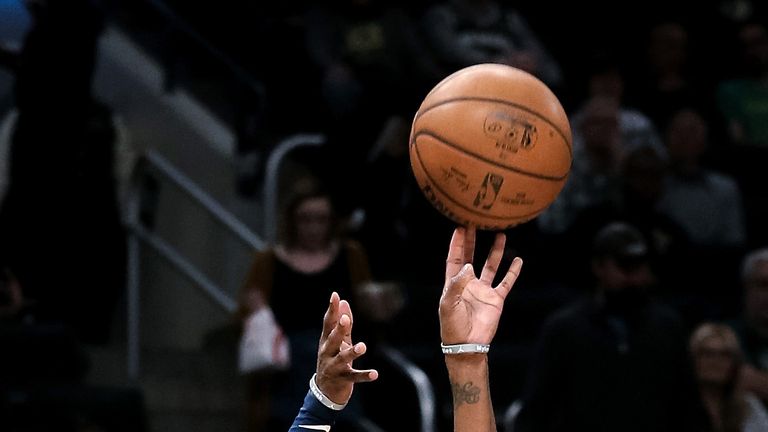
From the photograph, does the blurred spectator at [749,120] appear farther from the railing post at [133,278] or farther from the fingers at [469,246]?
the fingers at [469,246]

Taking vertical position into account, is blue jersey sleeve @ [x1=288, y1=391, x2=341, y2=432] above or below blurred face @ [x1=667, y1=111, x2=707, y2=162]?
below

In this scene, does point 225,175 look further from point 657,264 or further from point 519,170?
point 519,170

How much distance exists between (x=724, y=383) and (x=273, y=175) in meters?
2.71

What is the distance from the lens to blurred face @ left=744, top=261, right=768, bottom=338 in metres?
8.28

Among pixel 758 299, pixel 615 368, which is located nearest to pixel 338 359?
pixel 615 368

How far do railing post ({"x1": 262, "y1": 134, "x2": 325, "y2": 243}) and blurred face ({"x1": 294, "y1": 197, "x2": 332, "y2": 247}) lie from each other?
1201mm

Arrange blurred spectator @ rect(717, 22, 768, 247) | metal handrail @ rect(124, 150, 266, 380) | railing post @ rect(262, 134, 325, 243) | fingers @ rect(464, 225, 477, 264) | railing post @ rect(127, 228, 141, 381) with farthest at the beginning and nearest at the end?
blurred spectator @ rect(717, 22, 768, 247)
railing post @ rect(262, 134, 325, 243)
metal handrail @ rect(124, 150, 266, 380)
railing post @ rect(127, 228, 141, 381)
fingers @ rect(464, 225, 477, 264)

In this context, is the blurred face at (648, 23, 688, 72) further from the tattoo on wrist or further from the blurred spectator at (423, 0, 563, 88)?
the tattoo on wrist

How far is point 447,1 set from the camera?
10.3 metres

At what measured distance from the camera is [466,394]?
12.8ft

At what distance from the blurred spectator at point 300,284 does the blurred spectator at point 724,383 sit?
1601 millimetres

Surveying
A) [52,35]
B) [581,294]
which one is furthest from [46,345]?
[581,294]

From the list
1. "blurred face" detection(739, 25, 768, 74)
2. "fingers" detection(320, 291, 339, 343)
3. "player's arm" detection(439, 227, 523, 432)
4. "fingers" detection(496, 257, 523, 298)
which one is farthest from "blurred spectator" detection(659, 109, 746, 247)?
"fingers" detection(320, 291, 339, 343)

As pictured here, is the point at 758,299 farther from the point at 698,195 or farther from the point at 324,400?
the point at 324,400
